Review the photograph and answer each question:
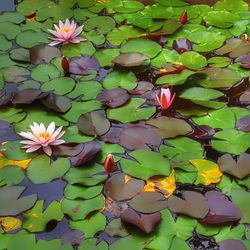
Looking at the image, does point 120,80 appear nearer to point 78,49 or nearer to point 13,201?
point 78,49

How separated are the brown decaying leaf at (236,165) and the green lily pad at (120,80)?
0.42 m

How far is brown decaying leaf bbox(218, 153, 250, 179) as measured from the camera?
147cm

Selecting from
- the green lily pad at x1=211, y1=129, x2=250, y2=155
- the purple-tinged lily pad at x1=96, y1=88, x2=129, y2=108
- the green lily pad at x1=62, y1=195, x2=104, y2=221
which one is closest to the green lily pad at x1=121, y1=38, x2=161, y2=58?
the purple-tinged lily pad at x1=96, y1=88, x2=129, y2=108

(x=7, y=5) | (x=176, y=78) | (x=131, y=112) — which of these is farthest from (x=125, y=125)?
(x=7, y=5)

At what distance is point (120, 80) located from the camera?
1.79 metres

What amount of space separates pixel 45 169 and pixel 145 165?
11.1 inches

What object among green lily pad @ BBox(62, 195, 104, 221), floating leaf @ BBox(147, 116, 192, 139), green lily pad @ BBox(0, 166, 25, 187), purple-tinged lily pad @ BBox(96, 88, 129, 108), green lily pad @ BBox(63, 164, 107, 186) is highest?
purple-tinged lily pad @ BBox(96, 88, 129, 108)

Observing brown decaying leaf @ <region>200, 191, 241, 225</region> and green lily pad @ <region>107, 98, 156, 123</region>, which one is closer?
brown decaying leaf @ <region>200, 191, 241, 225</region>

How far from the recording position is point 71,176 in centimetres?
147

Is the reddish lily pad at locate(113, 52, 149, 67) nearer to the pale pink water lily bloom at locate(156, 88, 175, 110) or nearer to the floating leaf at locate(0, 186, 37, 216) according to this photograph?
the pale pink water lily bloom at locate(156, 88, 175, 110)

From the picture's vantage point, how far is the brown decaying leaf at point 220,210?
1.36 metres

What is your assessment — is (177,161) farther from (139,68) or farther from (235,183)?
(139,68)

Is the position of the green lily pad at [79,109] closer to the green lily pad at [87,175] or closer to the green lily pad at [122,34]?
the green lily pad at [87,175]

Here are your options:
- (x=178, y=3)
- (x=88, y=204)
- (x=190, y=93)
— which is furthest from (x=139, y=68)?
(x=88, y=204)
